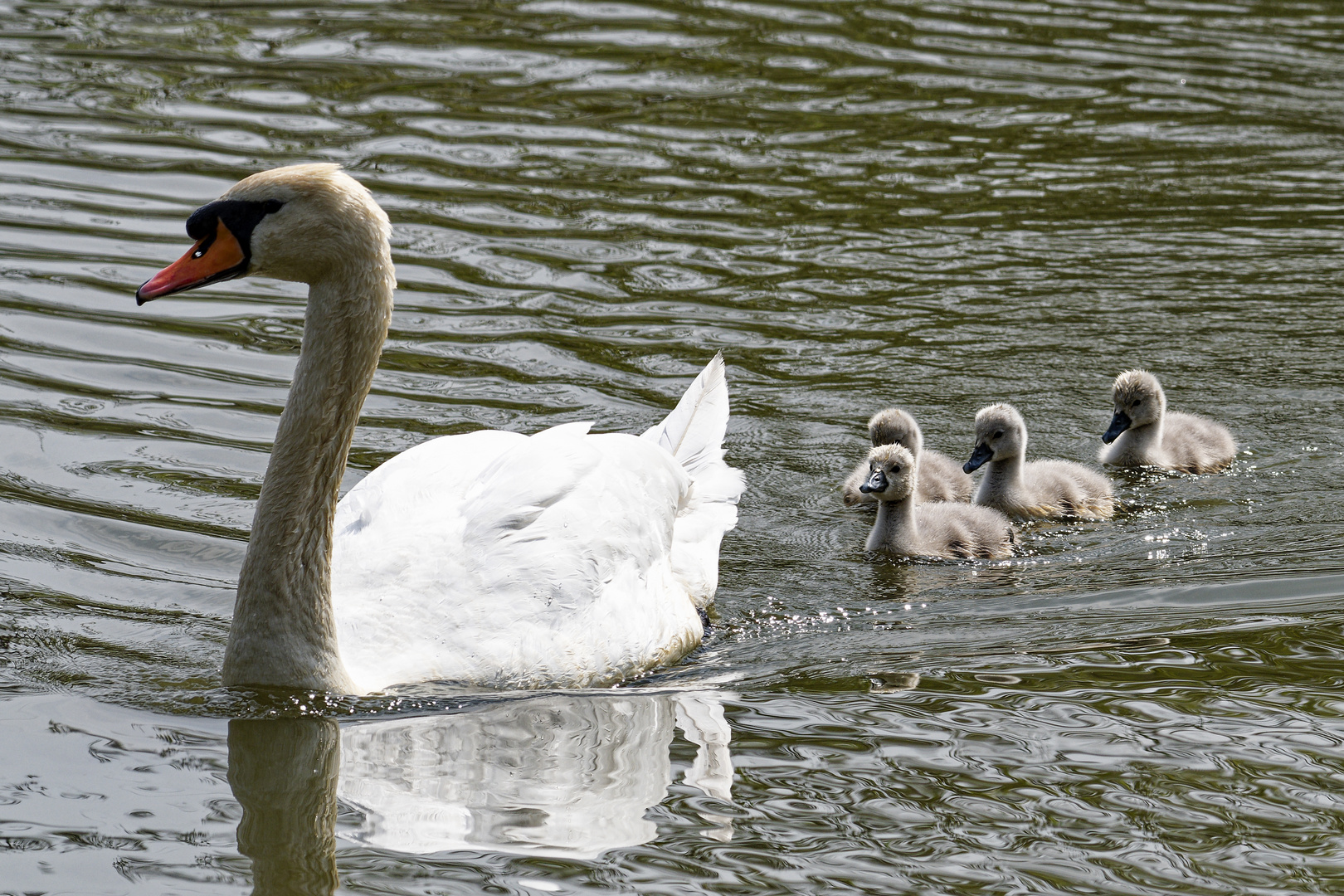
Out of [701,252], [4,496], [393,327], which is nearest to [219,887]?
[4,496]

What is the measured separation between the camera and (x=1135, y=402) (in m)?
8.03

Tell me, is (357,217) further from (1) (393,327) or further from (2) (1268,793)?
(1) (393,327)

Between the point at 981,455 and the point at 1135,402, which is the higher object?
the point at 1135,402

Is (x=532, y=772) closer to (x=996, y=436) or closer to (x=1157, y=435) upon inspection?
(x=996, y=436)

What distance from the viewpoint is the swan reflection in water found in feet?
14.6

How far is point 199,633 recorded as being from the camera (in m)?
6.05

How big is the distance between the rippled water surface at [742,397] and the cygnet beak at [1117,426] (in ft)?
0.86

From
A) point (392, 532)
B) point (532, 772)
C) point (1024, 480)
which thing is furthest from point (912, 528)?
point (532, 772)

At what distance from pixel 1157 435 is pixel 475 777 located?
4431 mm

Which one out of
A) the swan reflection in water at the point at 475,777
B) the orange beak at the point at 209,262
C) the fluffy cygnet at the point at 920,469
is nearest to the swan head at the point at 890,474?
the fluffy cygnet at the point at 920,469

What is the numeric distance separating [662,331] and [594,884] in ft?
17.6

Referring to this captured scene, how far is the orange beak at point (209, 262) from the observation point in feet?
16.5

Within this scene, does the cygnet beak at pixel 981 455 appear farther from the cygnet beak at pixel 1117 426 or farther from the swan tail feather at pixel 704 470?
the swan tail feather at pixel 704 470

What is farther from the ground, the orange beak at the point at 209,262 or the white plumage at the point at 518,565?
the orange beak at the point at 209,262
